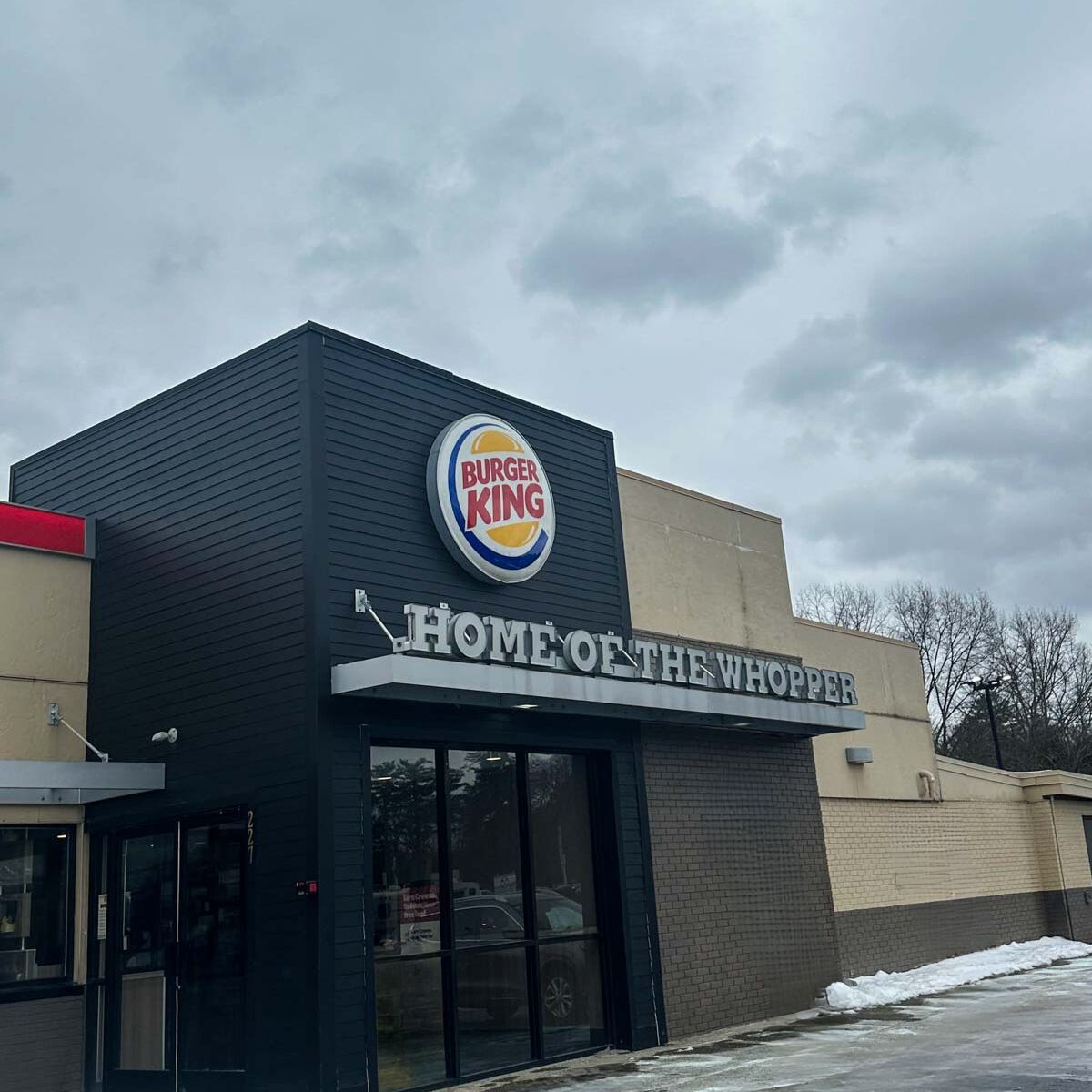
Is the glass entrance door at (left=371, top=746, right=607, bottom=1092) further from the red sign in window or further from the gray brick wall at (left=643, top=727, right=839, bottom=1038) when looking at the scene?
the red sign in window

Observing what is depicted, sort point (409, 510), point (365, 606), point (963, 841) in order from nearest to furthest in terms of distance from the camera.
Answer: point (365, 606) → point (409, 510) → point (963, 841)

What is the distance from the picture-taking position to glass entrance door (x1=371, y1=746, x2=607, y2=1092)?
37.1 ft

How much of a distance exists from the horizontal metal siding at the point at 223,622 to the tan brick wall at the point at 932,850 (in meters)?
9.45

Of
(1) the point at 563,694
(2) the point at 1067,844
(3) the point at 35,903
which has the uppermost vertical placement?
(1) the point at 563,694

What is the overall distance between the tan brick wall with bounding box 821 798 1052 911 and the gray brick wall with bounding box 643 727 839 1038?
1.34 m

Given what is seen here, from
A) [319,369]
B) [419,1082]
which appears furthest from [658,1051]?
[319,369]

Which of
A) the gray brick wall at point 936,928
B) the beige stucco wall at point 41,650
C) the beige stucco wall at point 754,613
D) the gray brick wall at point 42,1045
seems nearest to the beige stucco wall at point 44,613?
the beige stucco wall at point 41,650

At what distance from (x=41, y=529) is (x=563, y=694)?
604cm

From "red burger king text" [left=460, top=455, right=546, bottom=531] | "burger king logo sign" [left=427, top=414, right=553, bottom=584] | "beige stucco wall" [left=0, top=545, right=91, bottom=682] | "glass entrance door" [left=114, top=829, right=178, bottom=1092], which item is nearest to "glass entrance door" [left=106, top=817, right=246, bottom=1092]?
"glass entrance door" [left=114, top=829, right=178, bottom=1092]

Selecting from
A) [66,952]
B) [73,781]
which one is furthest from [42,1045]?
[73,781]

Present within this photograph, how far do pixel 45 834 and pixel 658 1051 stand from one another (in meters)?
6.76

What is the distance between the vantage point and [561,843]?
1337 cm

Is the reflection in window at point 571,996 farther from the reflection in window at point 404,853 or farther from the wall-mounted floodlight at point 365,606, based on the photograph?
the wall-mounted floodlight at point 365,606

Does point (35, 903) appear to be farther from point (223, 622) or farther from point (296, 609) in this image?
point (296, 609)
